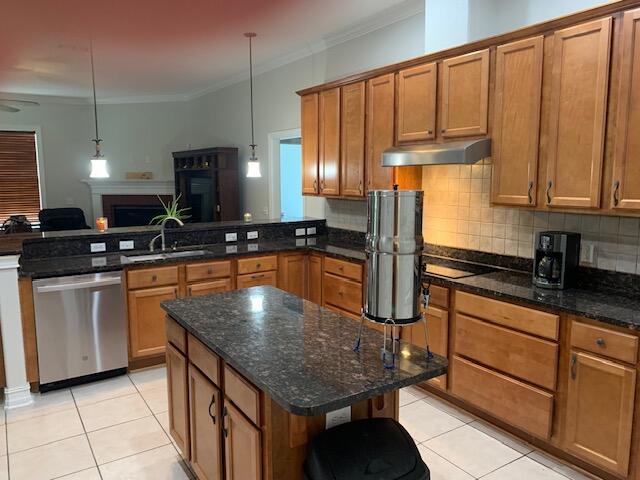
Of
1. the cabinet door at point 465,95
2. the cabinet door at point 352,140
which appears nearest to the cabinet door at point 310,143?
the cabinet door at point 352,140

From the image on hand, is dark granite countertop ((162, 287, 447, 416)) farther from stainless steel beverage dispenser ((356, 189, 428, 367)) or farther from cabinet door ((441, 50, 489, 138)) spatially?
cabinet door ((441, 50, 489, 138))

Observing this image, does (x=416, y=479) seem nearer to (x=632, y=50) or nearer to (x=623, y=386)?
(x=623, y=386)

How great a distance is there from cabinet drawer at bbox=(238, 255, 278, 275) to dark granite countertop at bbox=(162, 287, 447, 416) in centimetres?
164

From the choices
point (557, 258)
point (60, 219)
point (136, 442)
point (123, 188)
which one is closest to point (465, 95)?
point (557, 258)

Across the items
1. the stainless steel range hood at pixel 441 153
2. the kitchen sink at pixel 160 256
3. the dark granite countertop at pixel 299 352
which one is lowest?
the dark granite countertop at pixel 299 352

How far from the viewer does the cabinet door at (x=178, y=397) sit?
2344 millimetres

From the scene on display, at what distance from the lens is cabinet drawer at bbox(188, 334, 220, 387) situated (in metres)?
1.96

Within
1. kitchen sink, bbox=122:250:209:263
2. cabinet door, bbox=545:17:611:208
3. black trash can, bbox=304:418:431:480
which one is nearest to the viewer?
black trash can, bbox=304:418:431:480

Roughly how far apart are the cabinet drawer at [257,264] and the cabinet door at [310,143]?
91 centimetres

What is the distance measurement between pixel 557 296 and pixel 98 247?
3.57 meters

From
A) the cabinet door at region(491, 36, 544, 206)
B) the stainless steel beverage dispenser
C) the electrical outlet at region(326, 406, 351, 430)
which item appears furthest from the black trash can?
the cabinet door at region(491, 36, 544, 206)

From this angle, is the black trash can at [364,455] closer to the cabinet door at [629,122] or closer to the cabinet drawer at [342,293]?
the cabinet door at [629,122]

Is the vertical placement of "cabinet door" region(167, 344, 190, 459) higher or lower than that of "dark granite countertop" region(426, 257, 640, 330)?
lower

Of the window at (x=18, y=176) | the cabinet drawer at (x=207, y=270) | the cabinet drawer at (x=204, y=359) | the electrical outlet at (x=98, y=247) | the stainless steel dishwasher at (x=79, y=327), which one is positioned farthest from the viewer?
the window at (x=18, y=176)
